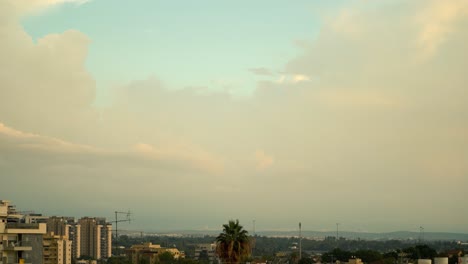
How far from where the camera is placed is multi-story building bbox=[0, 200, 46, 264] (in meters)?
54.4

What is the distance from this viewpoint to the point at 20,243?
55.2 m

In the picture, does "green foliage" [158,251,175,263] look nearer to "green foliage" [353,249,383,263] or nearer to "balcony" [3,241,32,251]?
"green foliage" [353,249,383,263]

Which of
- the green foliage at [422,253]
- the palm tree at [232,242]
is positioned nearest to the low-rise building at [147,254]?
the green foliage at [422,253]

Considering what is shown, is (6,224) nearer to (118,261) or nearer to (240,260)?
(240,260)

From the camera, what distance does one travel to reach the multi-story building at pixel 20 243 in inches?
2142

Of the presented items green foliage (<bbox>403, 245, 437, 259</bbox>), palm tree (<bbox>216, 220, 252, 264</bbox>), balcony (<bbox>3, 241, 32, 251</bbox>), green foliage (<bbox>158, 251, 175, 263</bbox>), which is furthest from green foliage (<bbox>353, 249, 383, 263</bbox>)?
palm tree (<bbox>216, 220, 252, 264</bbox>)

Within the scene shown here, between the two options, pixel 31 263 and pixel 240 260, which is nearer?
pixel 240 260

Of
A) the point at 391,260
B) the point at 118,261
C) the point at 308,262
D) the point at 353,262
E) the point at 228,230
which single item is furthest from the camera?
the point at 118,261

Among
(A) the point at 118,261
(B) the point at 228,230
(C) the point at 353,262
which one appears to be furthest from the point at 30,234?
(A) the point at 118,261

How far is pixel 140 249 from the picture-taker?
648ft

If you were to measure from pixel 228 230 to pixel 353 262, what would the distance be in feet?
284

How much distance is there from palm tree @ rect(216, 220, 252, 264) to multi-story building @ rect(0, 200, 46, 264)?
1771 centimetres

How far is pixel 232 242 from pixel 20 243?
62.5ft

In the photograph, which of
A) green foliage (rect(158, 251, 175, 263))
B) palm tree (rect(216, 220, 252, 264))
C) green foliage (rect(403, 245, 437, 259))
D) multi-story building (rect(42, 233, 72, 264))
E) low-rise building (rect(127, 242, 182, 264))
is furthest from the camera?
low-rise building (rect(127, 242, 182, 264))
